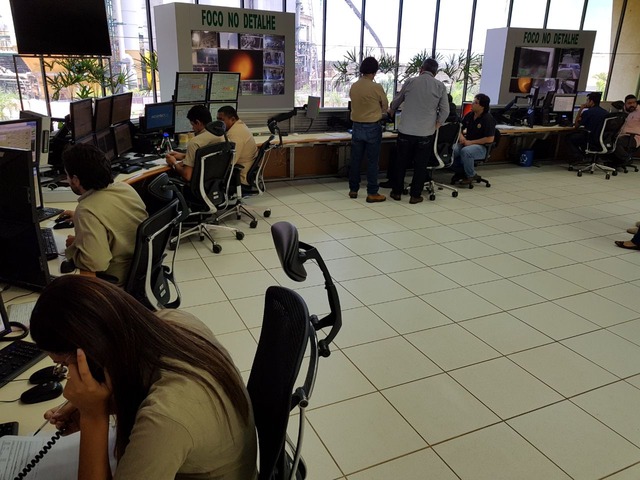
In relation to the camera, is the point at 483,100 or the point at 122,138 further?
the point at 483,100

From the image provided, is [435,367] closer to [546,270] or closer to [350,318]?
[350,318]

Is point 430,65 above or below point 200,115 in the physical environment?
above

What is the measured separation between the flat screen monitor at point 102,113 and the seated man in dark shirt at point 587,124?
690 centimetres

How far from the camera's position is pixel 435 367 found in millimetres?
2604

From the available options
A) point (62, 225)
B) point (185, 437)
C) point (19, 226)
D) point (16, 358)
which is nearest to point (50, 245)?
point (62, 225)

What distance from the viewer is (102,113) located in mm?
3961

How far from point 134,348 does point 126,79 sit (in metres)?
5.51

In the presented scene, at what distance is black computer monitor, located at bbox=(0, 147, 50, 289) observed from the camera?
65.8 inches

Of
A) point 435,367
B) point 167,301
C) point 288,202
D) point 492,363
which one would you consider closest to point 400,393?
point 435,367

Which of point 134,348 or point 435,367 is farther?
point 435,367

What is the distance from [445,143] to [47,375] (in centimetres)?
538

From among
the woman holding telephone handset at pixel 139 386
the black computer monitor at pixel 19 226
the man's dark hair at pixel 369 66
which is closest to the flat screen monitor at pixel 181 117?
the man's dark hair at pixel 369 66

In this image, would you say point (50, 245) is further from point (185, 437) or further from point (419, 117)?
point (419, 117)

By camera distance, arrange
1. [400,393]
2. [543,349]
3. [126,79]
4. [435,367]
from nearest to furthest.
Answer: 1. [400,393]
2. [435,367]
3. [543,349]
4. [126,79]
